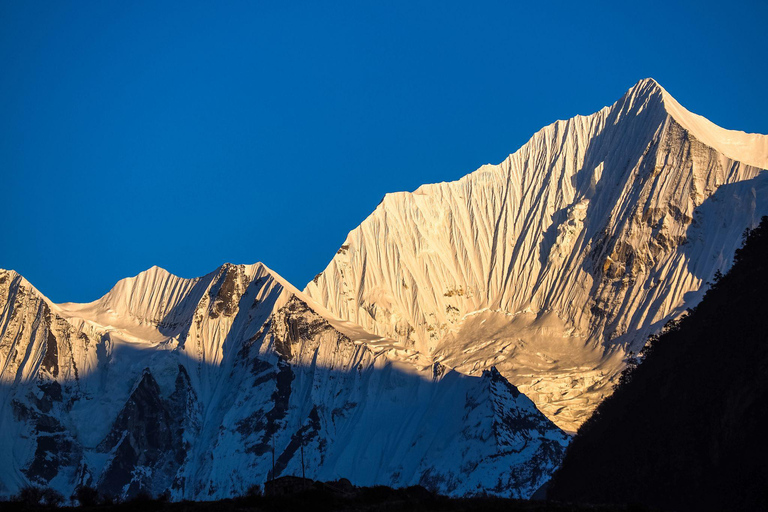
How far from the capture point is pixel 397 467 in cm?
18038

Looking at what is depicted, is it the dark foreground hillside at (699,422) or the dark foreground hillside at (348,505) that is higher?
the dark foreground hillside at (699,422)

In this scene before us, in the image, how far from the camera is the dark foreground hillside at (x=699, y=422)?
86.8m

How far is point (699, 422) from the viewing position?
9506 cm

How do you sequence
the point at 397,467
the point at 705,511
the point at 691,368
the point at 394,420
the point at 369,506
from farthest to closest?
the point at 394,420
the point at 397,467
the point at 691,368
the point at 705,511
the point at 369,506

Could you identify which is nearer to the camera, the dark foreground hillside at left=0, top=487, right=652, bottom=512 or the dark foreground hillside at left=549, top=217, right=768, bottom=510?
the dark foreground hillside at left=0, top=487, right=652, bottom=512

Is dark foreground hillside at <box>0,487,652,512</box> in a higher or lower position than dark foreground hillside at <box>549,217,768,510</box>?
lower

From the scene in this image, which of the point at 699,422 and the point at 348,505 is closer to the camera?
the point at 348,505

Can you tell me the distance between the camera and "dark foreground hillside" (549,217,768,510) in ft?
285

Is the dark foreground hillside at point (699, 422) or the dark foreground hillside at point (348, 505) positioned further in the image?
the dark foreground hillside at point (699, 422)

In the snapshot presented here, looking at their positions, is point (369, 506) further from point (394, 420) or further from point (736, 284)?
point (394, 420)

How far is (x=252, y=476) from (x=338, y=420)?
16.2m

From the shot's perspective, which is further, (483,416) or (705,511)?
(483,416)

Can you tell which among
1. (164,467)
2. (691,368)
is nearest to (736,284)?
(691,368)

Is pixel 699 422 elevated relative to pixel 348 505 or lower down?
elevated
